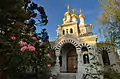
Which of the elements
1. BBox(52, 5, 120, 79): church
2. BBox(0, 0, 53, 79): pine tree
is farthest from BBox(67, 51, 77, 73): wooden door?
BBox(0, 0, 53, 79): pine tree

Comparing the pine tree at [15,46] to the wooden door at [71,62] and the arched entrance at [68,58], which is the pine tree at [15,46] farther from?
the wooden door at [71,62]

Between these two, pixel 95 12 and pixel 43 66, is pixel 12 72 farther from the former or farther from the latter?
pixel 95 12

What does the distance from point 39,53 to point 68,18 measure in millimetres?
14107

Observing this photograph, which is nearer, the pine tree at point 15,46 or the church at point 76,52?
the pine tree at point 15,46

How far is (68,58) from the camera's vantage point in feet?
54.7

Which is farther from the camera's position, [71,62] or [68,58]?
[68,58]

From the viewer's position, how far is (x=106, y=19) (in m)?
8.33

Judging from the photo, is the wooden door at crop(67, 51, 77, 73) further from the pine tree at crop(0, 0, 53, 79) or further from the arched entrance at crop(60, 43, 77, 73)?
the pine tree at crop(0, 0, 53, 79)

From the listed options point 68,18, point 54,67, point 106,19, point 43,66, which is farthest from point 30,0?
point 68,18

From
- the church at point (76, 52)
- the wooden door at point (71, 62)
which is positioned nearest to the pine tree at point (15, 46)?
the church at point (76, 52)

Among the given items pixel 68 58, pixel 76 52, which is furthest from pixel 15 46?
pixel 68 58

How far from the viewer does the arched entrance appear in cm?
1603

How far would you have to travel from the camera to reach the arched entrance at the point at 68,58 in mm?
16031

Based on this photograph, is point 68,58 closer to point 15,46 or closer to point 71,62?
point 71,62
